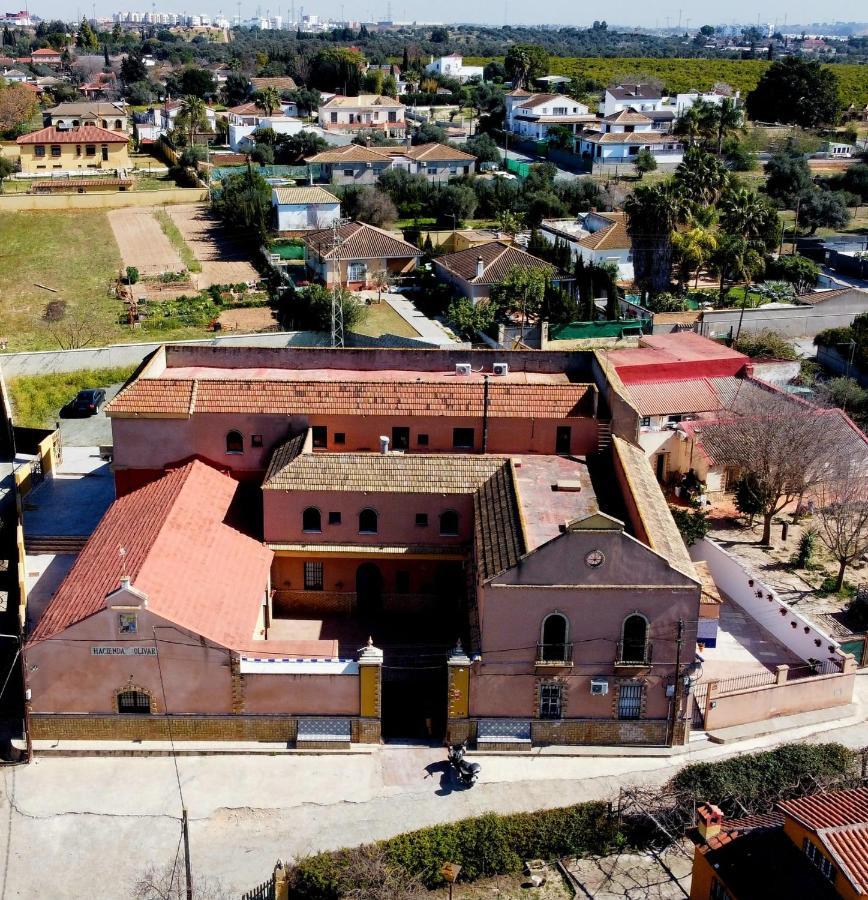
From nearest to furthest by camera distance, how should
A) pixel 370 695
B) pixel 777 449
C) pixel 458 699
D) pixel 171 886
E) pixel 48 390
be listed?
pixel 171 886
pixel 370 695
pixel 458 699
pixel 777 449
pixel 48 390

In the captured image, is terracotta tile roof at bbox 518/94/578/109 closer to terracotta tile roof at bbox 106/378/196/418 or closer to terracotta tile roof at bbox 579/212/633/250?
terracotta tile roof at bbox 579/212/633/250

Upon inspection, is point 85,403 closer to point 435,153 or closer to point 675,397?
point 675,397

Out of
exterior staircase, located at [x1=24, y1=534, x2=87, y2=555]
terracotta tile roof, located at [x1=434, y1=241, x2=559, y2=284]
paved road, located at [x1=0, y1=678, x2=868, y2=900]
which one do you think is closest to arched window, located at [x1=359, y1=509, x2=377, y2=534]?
paved road, located at [x1=0, y1=678, x2=868, y2=900]

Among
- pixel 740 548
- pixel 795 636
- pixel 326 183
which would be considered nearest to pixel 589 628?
pixel 795 636

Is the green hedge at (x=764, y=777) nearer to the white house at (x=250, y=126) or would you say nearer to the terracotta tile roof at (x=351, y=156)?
the terracotta tile roof at (x=351, y=156)

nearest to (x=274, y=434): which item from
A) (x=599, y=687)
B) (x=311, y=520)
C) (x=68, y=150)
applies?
(x=311, y=520)
